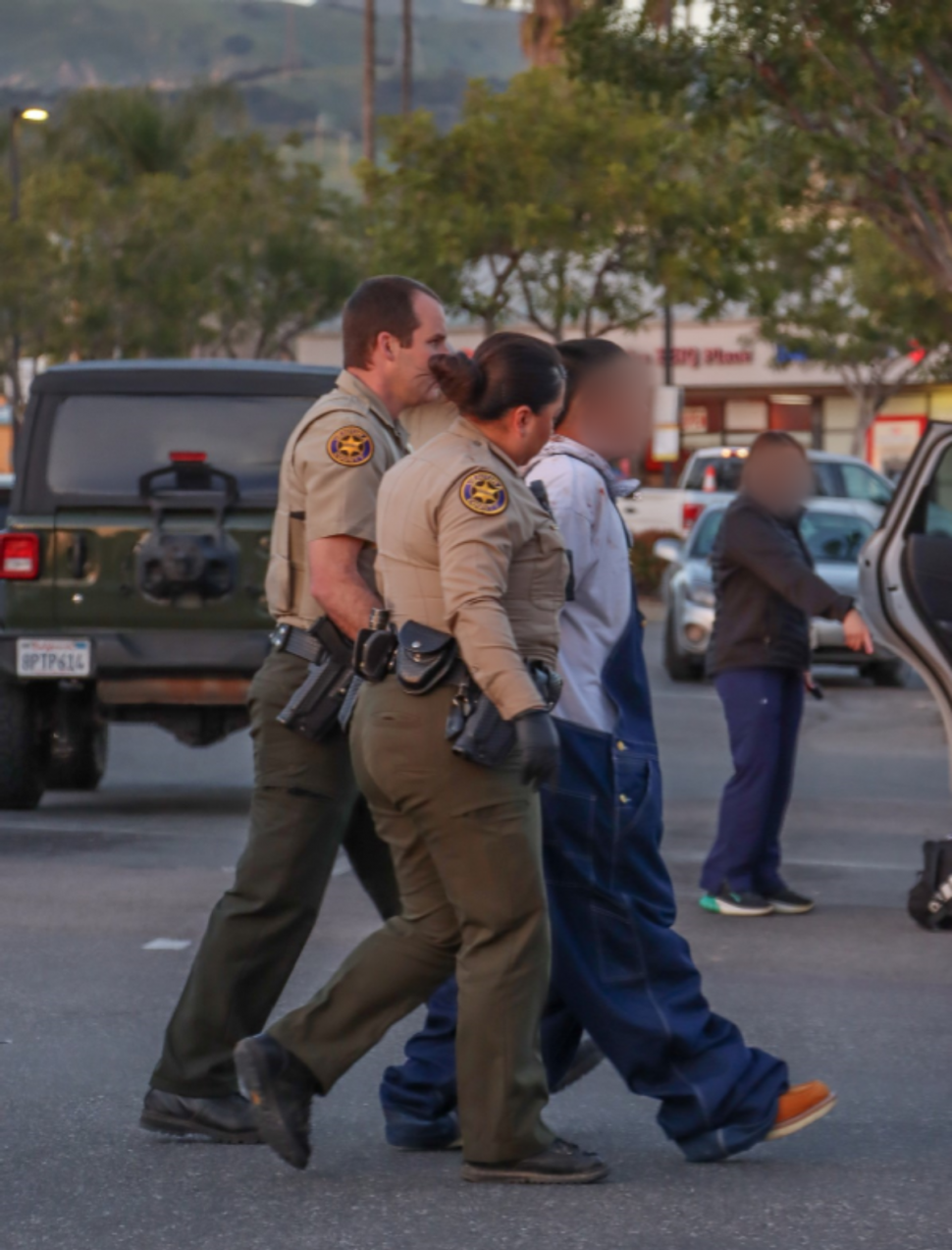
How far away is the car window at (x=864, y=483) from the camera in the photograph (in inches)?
910

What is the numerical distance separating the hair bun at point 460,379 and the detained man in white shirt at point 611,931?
10.9 inches

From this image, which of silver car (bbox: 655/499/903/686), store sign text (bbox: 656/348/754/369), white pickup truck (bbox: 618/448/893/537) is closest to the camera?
silver car (bbox: 655/499/903/686)

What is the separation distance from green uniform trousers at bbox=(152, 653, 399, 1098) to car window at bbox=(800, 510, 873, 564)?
14.1 m

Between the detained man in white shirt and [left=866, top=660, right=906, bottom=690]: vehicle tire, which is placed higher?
the detained man in white shirt

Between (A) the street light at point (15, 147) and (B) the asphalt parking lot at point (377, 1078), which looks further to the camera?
(A) the street light at point (15, 147)

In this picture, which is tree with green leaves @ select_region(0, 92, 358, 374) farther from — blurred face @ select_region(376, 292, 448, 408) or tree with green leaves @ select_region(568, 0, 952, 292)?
blurred face @ select_region(376, 292, 448, 408)

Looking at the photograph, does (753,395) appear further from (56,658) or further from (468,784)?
(468,784)

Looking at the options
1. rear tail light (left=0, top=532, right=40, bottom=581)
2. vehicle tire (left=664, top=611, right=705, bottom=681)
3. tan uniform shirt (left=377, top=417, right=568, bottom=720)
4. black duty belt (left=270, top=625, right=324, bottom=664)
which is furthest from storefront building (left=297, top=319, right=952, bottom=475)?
tan uniform shirt (left=377, top=417, right=568, bottom=720)

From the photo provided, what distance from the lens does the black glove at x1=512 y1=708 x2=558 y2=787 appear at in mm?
4062

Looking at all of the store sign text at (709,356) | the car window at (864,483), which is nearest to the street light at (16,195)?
the store sign text at (709,356)

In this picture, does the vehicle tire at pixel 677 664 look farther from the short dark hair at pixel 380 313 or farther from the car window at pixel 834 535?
the short dark hair at pixel 380 313

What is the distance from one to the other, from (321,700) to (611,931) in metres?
0.80

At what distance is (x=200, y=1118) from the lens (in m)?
4.79

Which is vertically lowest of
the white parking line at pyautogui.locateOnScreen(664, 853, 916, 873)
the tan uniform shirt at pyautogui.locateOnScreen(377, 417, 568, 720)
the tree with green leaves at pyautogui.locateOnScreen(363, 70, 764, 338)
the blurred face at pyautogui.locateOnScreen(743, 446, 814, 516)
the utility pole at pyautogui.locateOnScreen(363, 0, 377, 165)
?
the white parking line at pyautogui.locateOnScreen(664, 853, 916, 873)
